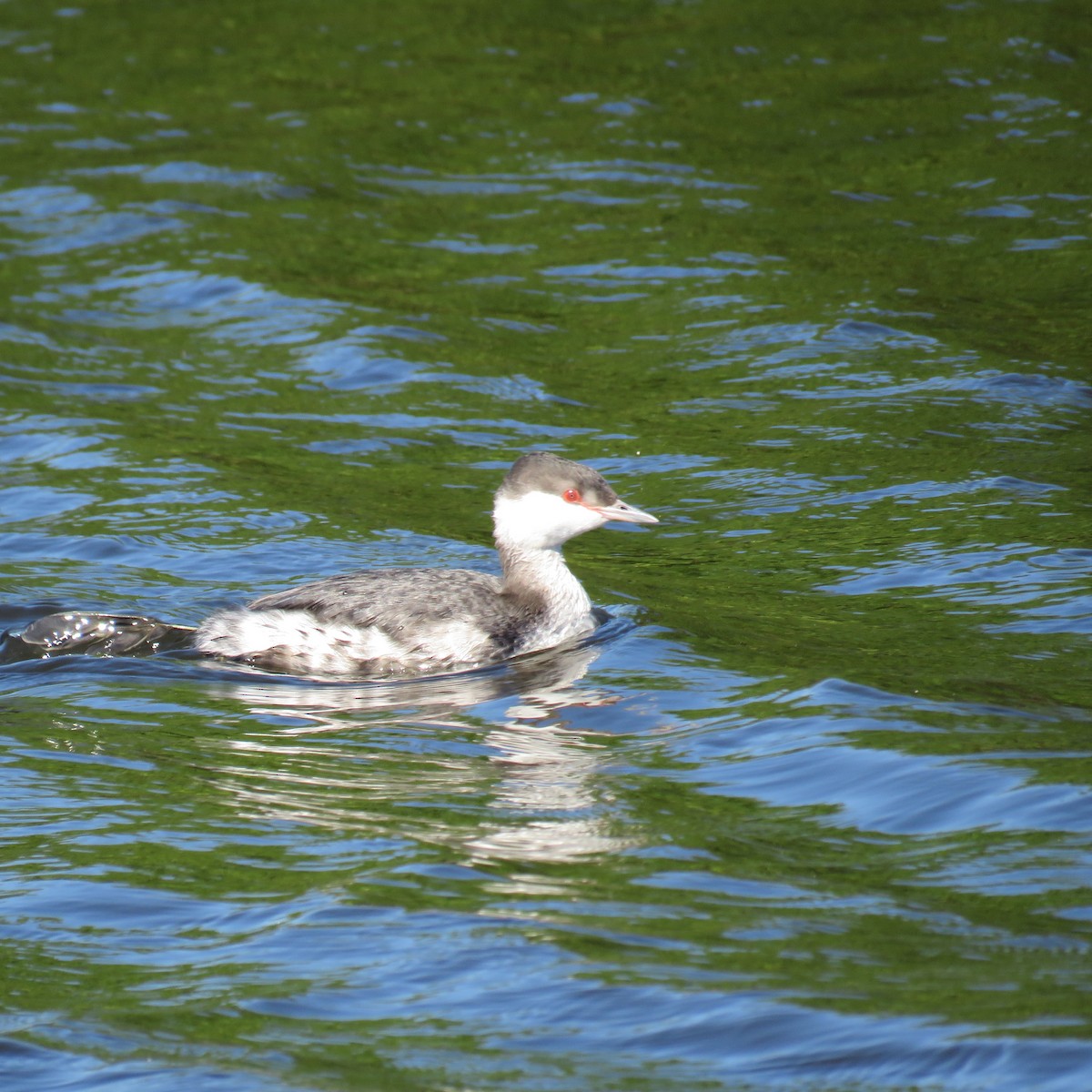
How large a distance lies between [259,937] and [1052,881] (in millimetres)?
2561

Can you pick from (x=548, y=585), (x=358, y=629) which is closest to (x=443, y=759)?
(x=358, y=629)

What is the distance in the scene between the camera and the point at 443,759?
7855mm

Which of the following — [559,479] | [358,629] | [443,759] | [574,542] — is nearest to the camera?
[443,759]

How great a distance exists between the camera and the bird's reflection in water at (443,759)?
7.01 m

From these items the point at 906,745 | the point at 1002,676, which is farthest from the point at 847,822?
the point at 1002,676

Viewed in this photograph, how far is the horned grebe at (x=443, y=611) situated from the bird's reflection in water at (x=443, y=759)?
0.48 ft

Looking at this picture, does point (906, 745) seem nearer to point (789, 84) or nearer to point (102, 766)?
point (102, 766)

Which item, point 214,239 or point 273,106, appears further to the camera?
point 273,106

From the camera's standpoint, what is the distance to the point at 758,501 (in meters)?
11.4

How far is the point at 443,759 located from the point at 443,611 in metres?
1.67

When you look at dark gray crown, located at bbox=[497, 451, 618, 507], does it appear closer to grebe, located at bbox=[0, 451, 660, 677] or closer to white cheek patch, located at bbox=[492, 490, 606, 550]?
white cheek patch, located at bbox=[492, 490, 606, 550]

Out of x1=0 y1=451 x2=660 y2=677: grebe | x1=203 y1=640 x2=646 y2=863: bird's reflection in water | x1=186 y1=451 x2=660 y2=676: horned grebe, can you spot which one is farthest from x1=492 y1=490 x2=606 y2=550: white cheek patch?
x1=203 y1=640 x2=646 y2=863: bird's reflection in water

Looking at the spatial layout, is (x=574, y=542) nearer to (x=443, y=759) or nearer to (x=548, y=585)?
(x=548, y=585)

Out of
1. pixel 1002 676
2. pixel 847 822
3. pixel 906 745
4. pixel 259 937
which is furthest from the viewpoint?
pixel 1002 676
